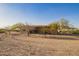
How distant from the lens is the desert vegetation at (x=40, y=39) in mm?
3672

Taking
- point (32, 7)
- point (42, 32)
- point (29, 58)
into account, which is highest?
point (32, 7)

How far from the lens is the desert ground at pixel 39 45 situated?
12.0ft

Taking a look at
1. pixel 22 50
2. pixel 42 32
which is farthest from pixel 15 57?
pixel 42 32

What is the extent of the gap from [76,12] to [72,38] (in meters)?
0.25

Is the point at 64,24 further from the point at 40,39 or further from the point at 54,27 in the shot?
the point at 40,39

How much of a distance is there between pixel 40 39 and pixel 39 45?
0.06m

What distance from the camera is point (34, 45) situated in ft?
12.1

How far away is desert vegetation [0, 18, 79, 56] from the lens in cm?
367

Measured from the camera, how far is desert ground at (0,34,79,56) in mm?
3670

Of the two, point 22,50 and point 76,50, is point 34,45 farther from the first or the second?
point 76,50

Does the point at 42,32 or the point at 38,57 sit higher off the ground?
the point at 42,32

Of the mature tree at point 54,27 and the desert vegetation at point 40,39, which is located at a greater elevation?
the mature tree at point 54,27

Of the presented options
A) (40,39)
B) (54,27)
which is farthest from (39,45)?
(54,27)

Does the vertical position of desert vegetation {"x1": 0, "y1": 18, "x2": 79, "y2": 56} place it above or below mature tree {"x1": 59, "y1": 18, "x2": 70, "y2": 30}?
below
